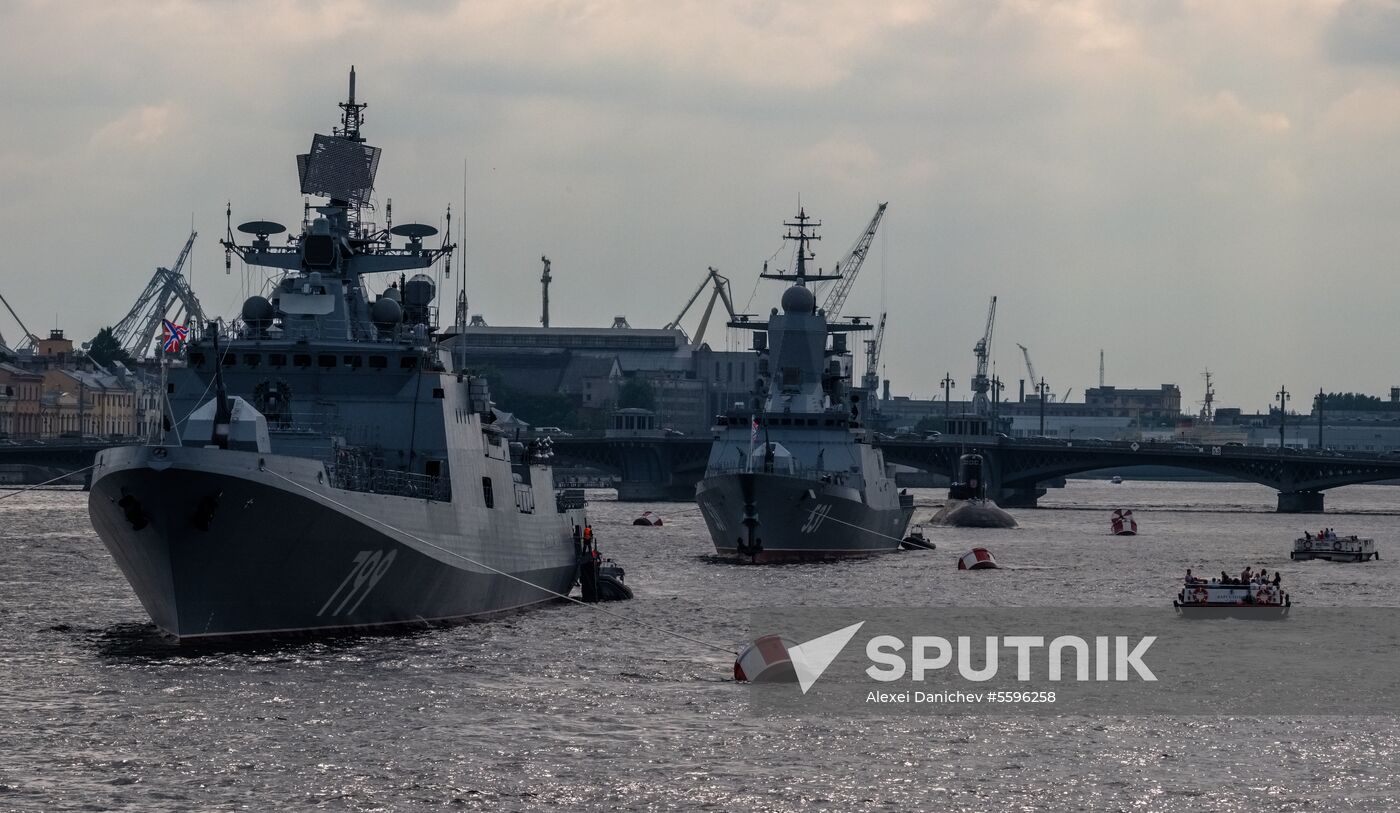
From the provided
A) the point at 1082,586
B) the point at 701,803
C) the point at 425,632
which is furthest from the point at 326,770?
the point at 1082,586

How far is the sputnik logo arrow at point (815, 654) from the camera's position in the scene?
1689 inches

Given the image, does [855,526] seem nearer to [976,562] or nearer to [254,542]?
[976,562]

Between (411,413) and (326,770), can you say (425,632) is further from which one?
(326,770)

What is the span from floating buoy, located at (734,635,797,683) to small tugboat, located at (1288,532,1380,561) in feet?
209

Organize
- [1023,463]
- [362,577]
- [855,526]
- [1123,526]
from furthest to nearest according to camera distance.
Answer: [1023,463] < [1123,526] < [855,526] < [362,577]

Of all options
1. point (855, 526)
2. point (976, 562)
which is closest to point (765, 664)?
point (976, 562)

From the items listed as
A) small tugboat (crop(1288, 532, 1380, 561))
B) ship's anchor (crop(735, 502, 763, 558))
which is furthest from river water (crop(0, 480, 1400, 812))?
small tugboat (crop(1288, 532, 1380, 561))

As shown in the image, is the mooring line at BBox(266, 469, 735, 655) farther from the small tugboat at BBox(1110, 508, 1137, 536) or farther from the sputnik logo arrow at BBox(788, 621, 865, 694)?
the small tugboat at BBox(1110, 508, 1137, 536)

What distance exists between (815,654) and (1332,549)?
6076cm

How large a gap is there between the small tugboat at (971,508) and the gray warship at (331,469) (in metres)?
88.2

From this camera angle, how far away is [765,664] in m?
42.3

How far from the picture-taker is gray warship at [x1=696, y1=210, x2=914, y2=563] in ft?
290

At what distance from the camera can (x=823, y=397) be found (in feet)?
325

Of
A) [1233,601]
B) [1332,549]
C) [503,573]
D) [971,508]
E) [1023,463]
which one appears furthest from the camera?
[1023,463]
